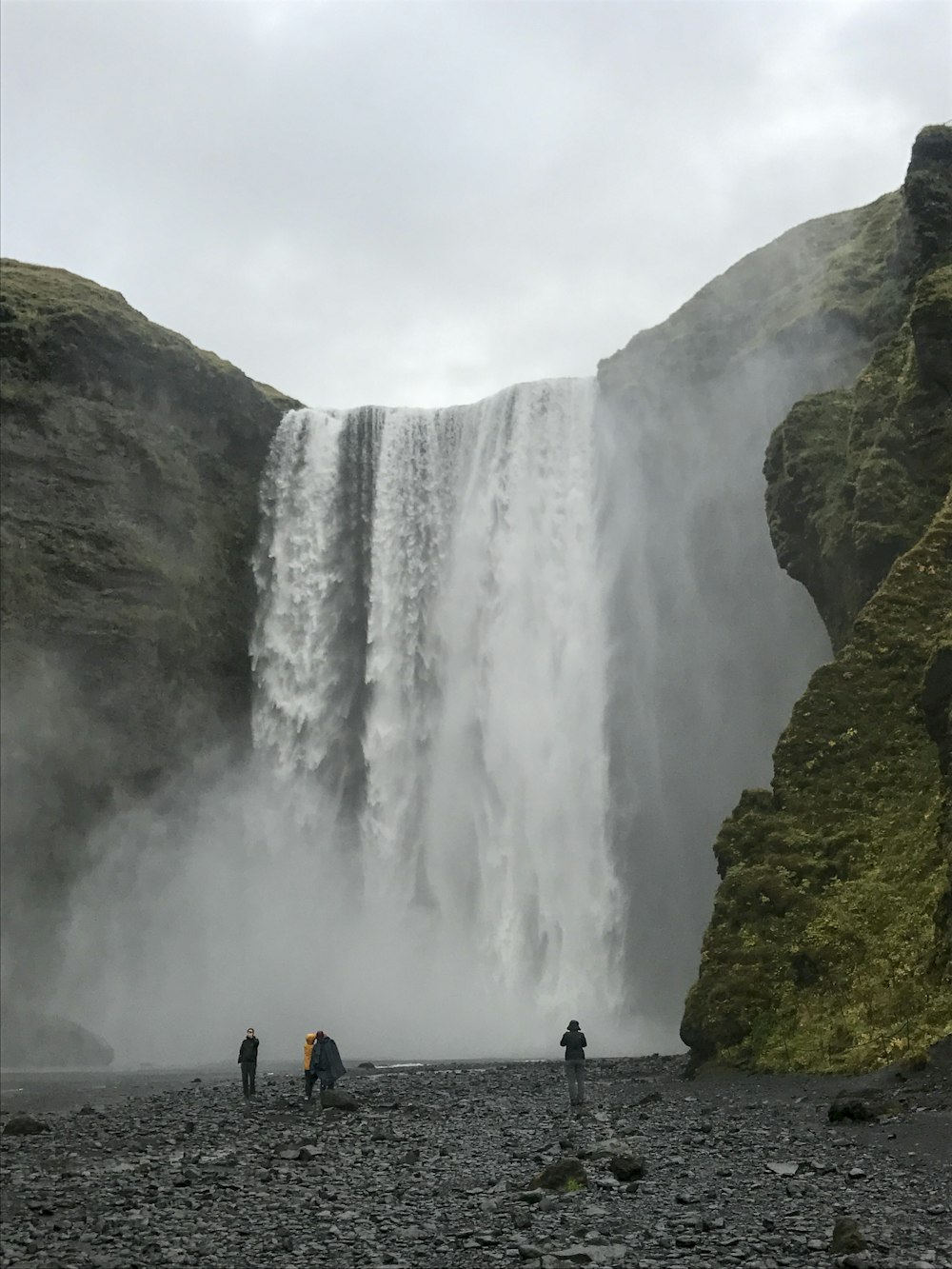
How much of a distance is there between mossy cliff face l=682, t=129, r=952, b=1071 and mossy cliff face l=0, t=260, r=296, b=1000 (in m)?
28.7

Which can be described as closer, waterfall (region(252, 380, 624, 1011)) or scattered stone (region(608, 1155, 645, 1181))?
scattered stone (region(608, 1155, 645, 1181))

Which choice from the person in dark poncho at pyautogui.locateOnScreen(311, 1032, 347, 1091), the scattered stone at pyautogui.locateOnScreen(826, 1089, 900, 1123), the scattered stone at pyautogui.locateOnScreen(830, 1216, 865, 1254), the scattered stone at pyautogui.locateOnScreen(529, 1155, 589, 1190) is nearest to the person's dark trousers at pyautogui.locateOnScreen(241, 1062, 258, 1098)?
the person in dark poncho at pyautogui.locateOnScreen(311, 1032, 347, 1091)

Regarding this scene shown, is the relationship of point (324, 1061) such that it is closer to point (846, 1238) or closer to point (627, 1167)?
point (627, 1167)

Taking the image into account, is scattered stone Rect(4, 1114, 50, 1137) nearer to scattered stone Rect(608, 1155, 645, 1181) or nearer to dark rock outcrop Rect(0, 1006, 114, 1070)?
scattered stone Rect(608, 1155, 645, 1181)

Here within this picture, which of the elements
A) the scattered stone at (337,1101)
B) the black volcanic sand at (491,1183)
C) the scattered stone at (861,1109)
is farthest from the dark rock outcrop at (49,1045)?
the scattered stone at (861,1109)

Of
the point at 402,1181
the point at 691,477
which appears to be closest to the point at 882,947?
the point at 402,1181

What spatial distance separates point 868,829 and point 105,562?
34.0 metres

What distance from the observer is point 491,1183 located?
44.4 feet

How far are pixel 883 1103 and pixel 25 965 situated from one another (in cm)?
3435

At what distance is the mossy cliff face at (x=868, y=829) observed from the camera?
20.2 m

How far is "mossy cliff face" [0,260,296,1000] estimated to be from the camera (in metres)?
45.0

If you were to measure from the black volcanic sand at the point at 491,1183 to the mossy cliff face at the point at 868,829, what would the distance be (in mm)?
1349

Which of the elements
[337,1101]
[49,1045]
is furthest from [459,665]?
[337,1101]

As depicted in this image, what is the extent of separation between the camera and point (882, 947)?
813 inches
